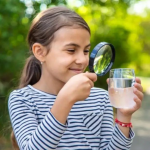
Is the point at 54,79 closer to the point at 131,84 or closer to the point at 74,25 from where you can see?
the point at 74,25

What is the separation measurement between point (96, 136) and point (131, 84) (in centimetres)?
42

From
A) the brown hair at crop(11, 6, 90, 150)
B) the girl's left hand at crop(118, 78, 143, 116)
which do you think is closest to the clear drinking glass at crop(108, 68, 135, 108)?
the girl's left hand at crop(118, 78, 143, 116)

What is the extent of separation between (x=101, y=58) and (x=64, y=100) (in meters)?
0.41

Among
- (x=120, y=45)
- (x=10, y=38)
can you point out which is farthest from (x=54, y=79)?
(x=120, y=45)

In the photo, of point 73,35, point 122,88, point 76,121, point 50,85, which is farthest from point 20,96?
point 122,88

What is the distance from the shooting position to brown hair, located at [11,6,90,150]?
1934mm

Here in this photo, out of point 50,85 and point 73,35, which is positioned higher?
point 73,35

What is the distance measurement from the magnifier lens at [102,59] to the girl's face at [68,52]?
0.23 ft

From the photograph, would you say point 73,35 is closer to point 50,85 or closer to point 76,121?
point 50,85

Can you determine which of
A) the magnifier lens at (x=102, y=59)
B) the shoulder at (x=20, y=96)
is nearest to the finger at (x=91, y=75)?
the magnifier lens at (x=102, y=59)

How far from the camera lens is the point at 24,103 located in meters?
1.92

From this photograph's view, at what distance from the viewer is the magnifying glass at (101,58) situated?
1.75 m

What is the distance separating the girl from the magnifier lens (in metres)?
0.07

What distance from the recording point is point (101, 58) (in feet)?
6.13
